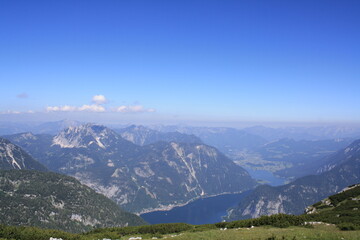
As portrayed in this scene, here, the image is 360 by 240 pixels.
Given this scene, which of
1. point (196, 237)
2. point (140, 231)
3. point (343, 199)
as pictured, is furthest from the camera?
point (343, 199)

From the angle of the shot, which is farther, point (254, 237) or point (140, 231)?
point (140, 231)

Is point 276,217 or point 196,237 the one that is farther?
point 276,217

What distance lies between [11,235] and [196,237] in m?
31.2

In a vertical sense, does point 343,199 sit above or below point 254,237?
below

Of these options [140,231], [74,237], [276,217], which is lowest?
[140,231]

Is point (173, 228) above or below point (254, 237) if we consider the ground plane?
below

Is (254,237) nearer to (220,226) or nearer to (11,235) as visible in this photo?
(220,226)

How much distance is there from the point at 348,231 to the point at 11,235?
174ft

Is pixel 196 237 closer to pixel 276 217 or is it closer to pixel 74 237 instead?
pixel 276 217

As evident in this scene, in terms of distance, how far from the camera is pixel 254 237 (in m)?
36.0

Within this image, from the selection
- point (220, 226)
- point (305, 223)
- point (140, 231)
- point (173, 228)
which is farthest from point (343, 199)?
point (140, 231)

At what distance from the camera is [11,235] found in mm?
44688

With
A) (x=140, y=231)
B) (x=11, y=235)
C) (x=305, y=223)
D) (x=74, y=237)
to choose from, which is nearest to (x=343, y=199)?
(x=305, y=223)

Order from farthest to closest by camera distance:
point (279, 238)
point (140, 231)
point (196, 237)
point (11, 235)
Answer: point (140, 231), point (11, 235), point (196, 237), point (279, 238)
